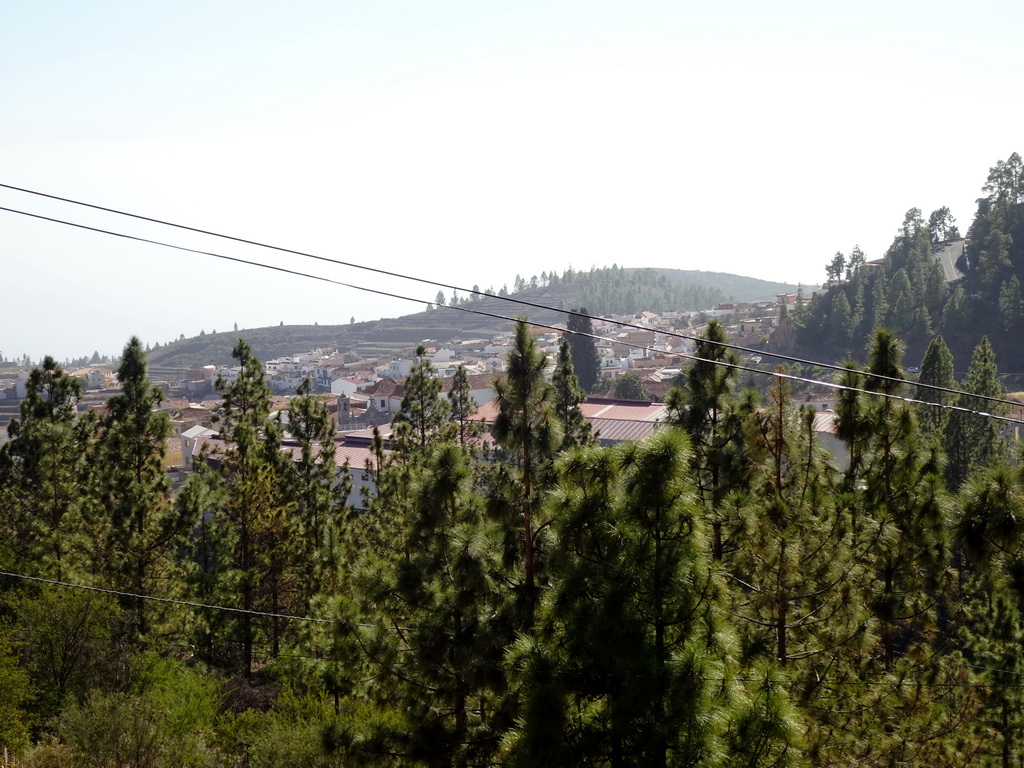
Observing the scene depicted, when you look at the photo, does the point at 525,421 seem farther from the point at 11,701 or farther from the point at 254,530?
the point at 254,530

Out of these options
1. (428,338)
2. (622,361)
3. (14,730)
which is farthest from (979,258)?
(428,338)

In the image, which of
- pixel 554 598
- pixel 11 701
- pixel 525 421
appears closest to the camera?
pixel 554 598

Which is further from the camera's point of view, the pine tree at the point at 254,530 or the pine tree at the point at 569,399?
the pine tree at the point at 569,399

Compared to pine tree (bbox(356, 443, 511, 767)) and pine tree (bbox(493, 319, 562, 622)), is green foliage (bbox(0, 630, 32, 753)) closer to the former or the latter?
pine tree (bbox(356, 443, 511, 767))

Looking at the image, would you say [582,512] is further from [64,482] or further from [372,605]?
[64,482]

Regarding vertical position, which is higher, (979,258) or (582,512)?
(979,258)

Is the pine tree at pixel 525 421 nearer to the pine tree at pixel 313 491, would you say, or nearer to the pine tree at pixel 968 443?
the pine tree at pixel 313 491

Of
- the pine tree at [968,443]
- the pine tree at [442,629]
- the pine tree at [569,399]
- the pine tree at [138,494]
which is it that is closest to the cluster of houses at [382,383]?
the pine tree at [138,494]

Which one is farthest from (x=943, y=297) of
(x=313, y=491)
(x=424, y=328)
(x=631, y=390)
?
(x=424, y=328)

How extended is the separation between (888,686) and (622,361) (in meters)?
104

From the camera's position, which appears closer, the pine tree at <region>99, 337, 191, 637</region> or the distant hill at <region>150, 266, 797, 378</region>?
the pine tree at <region>99, 337, 191, 637</region>

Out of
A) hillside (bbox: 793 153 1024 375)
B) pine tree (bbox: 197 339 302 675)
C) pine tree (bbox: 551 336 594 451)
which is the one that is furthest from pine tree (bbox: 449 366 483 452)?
hillside (bbox: 793 153 1024 375)

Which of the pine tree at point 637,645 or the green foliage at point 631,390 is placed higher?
the pine tree at point 637,645

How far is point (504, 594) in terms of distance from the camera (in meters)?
7.82
